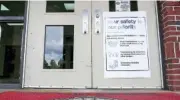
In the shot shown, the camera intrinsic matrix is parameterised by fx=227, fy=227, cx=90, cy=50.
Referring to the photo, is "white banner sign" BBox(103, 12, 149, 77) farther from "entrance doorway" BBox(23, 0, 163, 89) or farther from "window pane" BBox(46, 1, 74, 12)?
"window pane" BBox(46, 1, 74, 12)

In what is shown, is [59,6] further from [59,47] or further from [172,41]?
[172,41]

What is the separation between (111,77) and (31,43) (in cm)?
98

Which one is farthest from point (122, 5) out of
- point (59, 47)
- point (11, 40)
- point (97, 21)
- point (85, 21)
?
point (11, 40)

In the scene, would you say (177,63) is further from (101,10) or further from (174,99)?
(101,10)

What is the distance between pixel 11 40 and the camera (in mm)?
Answer: 2865

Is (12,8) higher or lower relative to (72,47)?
higher

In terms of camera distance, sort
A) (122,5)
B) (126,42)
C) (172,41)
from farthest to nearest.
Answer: (122,5) → (126,42) → (172,41)

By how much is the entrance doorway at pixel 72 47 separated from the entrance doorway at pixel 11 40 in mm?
171

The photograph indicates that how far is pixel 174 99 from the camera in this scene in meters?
2.19

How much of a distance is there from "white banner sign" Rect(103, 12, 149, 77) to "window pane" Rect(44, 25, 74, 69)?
405mm

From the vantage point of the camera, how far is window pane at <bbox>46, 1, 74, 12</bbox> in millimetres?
2684

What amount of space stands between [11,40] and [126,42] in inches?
56.7

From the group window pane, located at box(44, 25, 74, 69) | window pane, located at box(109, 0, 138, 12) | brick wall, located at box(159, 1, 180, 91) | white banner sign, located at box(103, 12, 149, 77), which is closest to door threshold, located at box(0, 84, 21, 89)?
window pane, located at box(44, 25, 74, 69)

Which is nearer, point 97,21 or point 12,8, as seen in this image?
point 97,21
